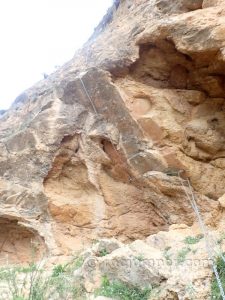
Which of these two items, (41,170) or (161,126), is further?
(41,170)

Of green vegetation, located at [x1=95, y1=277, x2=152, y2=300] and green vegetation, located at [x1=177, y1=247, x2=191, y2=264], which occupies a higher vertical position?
green vegetation, located at [x1=95, y1=277, x2=152, y2=300]

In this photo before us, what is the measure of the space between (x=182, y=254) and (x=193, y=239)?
96cm

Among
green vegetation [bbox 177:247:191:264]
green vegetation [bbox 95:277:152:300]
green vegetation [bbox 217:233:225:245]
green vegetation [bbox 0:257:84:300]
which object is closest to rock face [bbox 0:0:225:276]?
green vegetation [bbox 217:233:225:245]

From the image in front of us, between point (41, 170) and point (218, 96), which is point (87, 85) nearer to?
point (41, 170)

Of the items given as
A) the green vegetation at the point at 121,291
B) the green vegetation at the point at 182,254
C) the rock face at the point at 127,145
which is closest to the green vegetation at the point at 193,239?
the green vegetation at the point at 182,254

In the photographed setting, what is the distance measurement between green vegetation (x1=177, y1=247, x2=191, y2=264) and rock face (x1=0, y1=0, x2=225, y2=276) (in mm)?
2051

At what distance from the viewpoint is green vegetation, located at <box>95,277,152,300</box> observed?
6.12m

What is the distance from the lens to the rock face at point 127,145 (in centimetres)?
946

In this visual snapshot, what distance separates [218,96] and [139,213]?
3.52m

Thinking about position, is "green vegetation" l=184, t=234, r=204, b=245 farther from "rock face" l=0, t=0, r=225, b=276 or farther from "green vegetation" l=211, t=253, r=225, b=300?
"green vegetation" l=211, t=253, r=225, b=300

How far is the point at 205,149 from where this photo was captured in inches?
376

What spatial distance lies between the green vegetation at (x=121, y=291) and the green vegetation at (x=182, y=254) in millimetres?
798

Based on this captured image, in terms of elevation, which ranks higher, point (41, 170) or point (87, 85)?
point (87, 85)

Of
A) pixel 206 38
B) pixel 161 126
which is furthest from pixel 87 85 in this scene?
pixel 206 38
